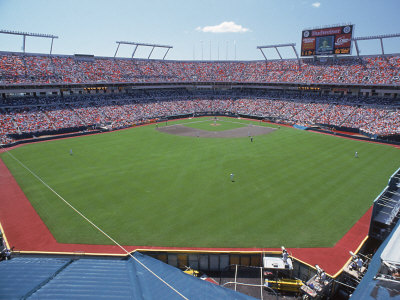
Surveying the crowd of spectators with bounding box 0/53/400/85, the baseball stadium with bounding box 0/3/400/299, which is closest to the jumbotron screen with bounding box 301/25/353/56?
the baseball stadium with bounding box 0/3/400/299

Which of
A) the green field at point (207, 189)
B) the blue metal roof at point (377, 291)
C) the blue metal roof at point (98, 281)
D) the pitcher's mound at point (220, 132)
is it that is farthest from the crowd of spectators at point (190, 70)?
the blue metal roof at point (377, 291)

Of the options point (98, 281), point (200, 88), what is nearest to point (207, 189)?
point (98, 281)

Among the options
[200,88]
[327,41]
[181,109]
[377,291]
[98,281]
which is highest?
[327,41]

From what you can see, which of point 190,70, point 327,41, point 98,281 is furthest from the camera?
point 190,70

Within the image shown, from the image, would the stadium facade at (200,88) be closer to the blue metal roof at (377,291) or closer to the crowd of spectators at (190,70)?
the crowd of spectators at (190,70)

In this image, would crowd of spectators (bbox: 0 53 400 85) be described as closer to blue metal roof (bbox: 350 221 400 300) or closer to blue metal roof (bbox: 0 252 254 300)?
blue metal roof (bbox: 0 252 254 300)

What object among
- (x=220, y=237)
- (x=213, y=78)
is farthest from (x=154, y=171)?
(x=213, y=78)

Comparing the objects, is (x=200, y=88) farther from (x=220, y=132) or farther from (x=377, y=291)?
(x=377, y=291)
